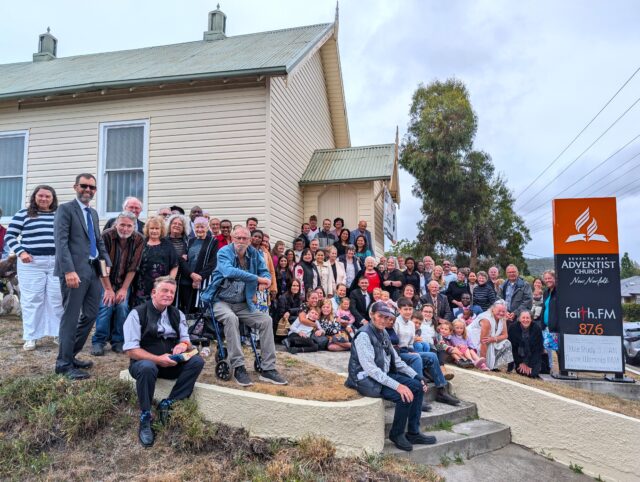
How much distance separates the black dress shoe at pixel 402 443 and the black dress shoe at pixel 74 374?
3207 millimetres

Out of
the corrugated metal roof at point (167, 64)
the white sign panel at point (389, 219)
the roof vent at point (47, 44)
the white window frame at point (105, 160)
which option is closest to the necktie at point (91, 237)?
the white window frame at point (105, 160)

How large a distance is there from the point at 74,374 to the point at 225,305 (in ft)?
5.45

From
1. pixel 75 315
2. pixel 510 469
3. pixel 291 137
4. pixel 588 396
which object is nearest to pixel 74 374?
pixel 75 315

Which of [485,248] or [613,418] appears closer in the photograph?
[613,418]

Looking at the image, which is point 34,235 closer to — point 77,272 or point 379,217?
point 77,272

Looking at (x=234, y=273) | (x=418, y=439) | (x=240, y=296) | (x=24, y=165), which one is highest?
(x=24, y=165)

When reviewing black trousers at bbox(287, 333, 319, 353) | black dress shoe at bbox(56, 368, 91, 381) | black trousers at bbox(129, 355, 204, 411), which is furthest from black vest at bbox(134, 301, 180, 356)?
black trousers at bbox(287, 333, 319, 353)

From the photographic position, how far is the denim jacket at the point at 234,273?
200 inches

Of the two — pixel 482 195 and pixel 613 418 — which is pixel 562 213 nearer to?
pixel 613 418

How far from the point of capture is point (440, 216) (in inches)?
824

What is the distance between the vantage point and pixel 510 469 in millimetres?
5059

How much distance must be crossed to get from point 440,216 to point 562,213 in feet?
44.0

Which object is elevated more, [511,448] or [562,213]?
[562,213]

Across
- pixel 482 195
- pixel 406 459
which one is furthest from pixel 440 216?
pixel 406 459
